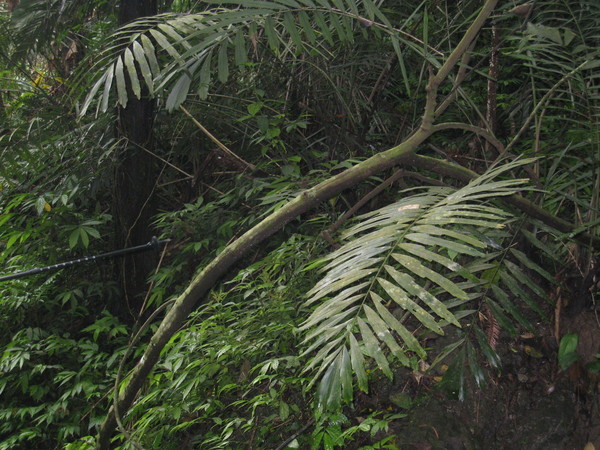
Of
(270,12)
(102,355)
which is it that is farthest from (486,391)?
(102,355)

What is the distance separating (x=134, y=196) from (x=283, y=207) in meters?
Result: 1.83

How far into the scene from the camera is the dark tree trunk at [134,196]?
9.80ft

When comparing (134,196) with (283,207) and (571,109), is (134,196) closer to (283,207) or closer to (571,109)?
(283,207)

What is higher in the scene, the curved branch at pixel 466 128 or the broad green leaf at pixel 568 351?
the curved branch at pixel 466 128

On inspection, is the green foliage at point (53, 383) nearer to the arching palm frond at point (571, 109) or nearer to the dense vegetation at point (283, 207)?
the dense vegetation at point (283, 207)

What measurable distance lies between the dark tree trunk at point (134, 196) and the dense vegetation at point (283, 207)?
11 mm

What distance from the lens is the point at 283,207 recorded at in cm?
147

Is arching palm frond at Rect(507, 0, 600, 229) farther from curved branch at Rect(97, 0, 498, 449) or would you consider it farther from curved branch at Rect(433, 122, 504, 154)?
curved branch at Rect(97, 0, 498, 449)

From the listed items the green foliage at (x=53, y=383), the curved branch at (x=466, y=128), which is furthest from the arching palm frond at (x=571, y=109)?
the green foliage at (x=53, y=383)

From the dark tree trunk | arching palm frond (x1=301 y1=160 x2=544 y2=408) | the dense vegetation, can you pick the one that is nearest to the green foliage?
the dense vegetation

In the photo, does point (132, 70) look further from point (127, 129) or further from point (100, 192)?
point (100, 192)

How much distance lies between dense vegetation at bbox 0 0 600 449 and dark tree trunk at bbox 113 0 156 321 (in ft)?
0.04

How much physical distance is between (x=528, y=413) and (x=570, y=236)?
633mm

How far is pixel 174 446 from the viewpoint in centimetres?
200
